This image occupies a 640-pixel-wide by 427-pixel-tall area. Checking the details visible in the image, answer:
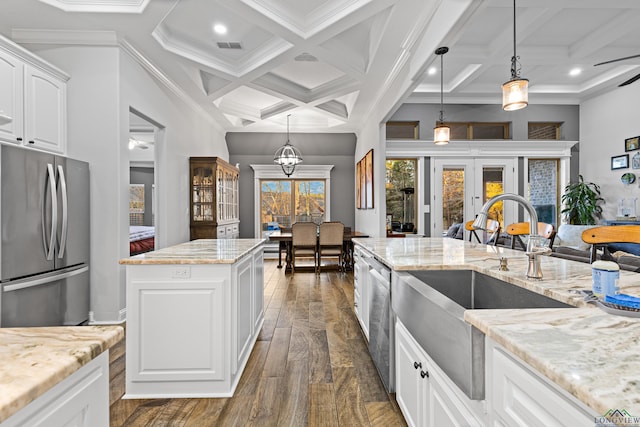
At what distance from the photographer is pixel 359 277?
3.03m

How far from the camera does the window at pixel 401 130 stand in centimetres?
710

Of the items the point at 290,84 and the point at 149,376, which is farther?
the point at 290,84

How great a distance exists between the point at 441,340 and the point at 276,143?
728cm

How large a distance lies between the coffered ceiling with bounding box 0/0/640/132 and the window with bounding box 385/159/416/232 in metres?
1.78

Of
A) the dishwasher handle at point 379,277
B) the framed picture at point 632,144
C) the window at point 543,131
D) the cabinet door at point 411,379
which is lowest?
the cabinet door at point 411,379

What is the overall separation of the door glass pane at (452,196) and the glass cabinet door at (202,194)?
478 cm

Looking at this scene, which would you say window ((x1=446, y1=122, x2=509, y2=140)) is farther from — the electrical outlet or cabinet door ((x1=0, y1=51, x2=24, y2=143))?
cabinet door ((x1=0, y1=51, x2=24, y2=143))

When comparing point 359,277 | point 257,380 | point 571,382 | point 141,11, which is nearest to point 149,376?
point 257,380

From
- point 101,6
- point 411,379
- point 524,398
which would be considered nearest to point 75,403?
point 524,398

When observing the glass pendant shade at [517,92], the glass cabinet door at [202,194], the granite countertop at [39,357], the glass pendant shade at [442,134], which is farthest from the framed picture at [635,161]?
the granite countertop at [39,357]

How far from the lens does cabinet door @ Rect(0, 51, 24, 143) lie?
104 inches

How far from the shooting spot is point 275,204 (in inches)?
329

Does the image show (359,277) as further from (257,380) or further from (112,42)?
(112,42)

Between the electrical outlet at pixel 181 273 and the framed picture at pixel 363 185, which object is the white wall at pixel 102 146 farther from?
the framed picture at pixel 363 185
